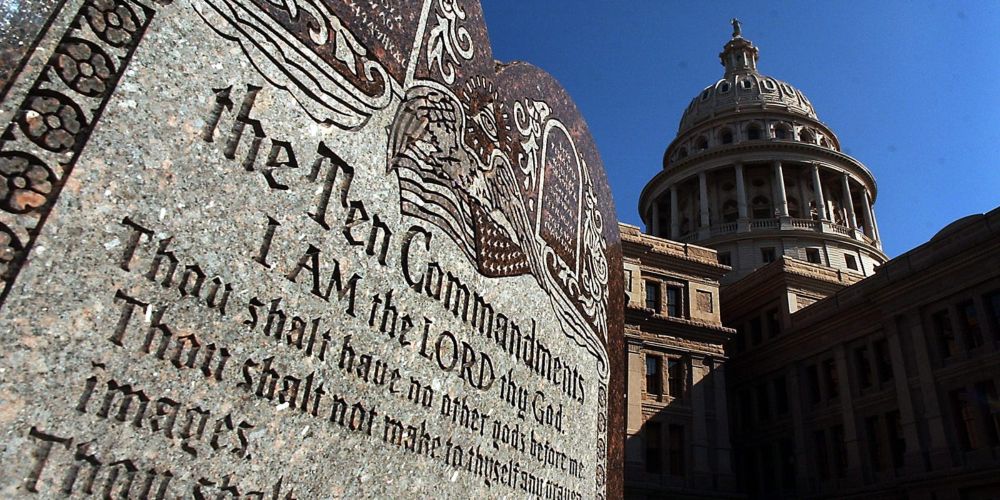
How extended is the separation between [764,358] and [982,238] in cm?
1192

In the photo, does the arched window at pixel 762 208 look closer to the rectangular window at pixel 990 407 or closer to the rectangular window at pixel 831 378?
the rectangular window at pixel 831 378

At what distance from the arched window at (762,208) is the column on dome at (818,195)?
3.33 m

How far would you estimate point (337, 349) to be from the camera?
277 cm

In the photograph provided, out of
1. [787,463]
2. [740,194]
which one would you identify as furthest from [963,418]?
[740,194]

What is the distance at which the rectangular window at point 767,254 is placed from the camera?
46044 mm

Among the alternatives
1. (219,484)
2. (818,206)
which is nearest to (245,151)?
(219,484)

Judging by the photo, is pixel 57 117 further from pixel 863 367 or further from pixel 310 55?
pixel 863 367

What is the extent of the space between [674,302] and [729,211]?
2224cm

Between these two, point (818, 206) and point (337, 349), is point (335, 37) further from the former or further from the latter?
point (818, 206)

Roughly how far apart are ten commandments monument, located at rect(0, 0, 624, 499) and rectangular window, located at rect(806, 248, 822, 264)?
4595cm

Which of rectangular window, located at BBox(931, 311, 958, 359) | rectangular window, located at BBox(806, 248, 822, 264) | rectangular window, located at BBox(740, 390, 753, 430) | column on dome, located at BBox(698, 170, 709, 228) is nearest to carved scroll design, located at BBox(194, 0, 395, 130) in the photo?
rectangular window, located at BBox(931, 311, 958, 359)

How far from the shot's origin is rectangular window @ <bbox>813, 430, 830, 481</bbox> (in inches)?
1051

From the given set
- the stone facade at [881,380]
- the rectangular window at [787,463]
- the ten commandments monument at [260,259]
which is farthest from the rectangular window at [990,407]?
the ten commandments monument at [260,259]

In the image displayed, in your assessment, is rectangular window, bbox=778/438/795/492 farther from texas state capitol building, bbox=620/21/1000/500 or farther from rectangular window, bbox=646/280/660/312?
rectangular window, bbox=646/280/660/312
